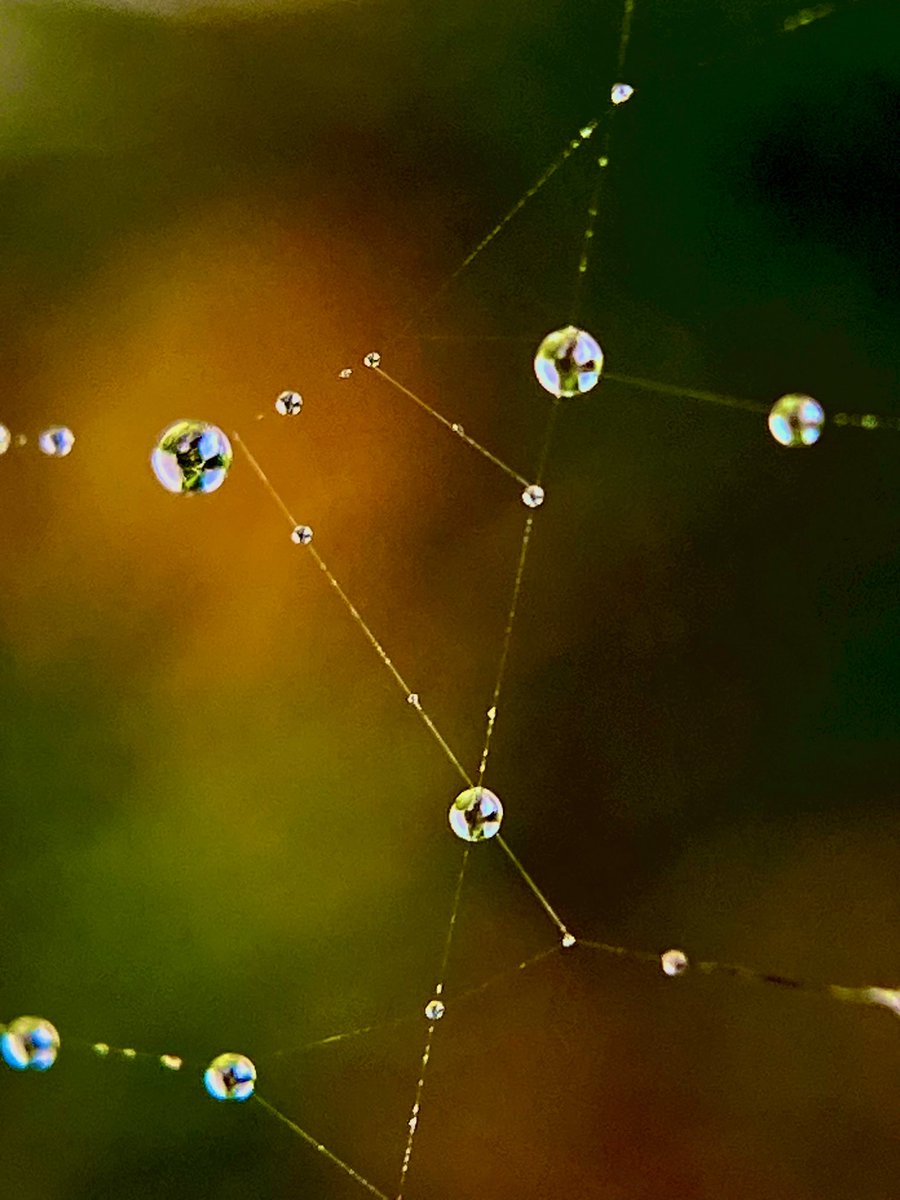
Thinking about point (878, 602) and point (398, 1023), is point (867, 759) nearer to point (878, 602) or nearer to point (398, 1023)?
point (878, 602)

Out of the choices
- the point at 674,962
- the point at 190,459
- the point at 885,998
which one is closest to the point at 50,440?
the point at 190,459

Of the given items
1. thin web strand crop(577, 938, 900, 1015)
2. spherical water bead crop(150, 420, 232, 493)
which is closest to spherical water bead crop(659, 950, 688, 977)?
thin web strand crop(577, 938, 900, 1015)

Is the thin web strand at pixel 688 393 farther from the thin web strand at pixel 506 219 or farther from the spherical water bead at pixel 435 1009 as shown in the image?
the spherical water bead at pixel 435 1009

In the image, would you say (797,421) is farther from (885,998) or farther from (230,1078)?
(230,1078)

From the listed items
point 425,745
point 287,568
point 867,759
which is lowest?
point 867,759

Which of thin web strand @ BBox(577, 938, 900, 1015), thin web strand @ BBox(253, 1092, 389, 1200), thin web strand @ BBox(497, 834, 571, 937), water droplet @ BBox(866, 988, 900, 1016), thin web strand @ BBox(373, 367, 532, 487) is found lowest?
water droplet @ BBox(866, 988, 900, 1016)

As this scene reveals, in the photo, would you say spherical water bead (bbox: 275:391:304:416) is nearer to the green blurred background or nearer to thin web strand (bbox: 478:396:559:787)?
the green blurred background

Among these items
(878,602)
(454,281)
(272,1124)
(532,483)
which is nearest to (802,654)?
(878,602)
